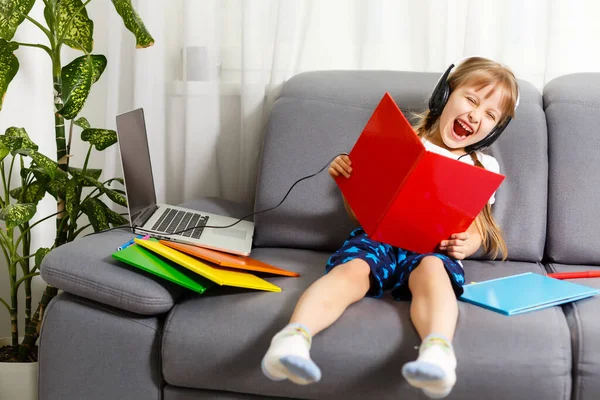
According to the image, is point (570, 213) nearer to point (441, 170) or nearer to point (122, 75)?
point (441, 170)

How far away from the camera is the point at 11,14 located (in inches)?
68.6

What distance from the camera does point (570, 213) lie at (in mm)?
1823

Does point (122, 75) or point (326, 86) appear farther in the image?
point (122, 75)

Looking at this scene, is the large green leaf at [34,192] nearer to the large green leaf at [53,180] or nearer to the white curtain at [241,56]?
the large green leaf at [53,180]

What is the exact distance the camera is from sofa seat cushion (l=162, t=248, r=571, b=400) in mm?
1296

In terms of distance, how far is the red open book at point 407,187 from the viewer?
1.42 meters

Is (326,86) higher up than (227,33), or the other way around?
(227,33)

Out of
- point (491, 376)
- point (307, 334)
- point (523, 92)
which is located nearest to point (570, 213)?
point (523, 92)

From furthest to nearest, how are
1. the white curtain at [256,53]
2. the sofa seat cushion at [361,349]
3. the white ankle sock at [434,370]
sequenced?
the white curtain at [256,53] < the sofa seat cushion at [361,349] < the white ankle sock at [434,370]

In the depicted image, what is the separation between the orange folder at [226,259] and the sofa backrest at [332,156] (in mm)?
287

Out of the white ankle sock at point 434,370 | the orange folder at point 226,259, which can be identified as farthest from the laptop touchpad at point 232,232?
the white ankle sock at point 434,370

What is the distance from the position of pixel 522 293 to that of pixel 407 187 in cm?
33

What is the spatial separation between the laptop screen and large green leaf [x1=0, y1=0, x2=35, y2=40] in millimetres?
364

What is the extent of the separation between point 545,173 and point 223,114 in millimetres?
998
